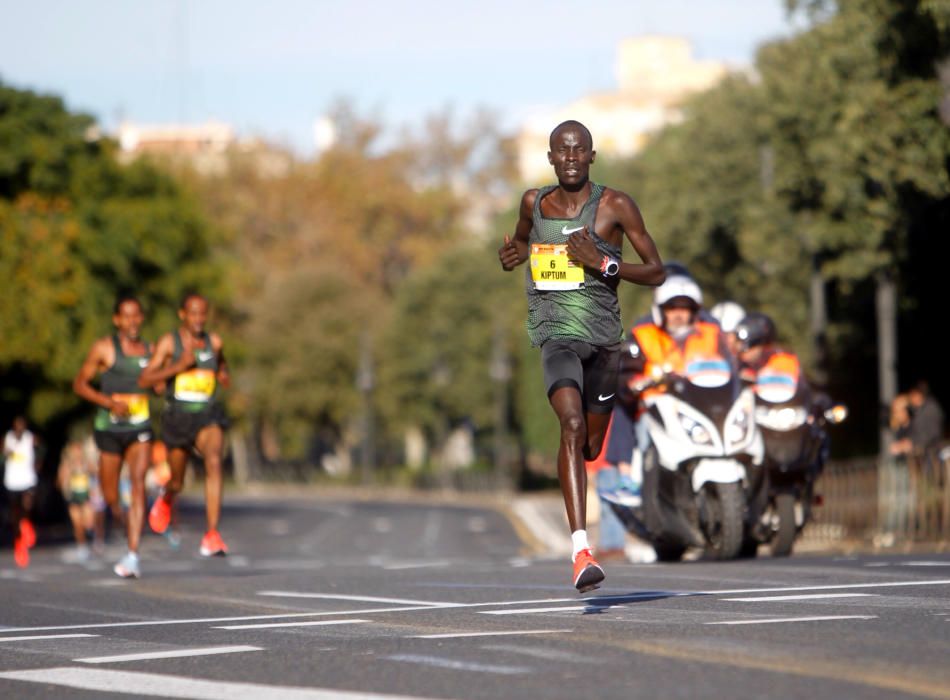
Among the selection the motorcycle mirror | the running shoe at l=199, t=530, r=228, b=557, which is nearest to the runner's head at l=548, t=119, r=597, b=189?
the running shoe at l=199, t=530, r=228, b=557

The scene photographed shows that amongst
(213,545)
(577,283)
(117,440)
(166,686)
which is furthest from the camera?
(117,440)

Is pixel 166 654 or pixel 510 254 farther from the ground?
pixel 510 254

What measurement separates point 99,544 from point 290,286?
64142mm

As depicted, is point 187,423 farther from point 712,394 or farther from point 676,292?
point 712,394

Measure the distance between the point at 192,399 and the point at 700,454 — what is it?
12.5 ft

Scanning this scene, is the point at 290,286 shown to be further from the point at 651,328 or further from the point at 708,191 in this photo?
the point at 651,328

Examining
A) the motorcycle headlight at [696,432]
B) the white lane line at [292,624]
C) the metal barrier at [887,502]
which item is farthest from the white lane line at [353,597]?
the metal barrier at [887,502]

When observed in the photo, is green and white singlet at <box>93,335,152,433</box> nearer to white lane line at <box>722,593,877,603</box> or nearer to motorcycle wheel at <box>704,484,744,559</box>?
motorcycle wheel at <box>704,484,744,559</box>

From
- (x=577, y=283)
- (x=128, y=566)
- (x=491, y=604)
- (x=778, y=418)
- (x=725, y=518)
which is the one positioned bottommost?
(x=128, y=566)

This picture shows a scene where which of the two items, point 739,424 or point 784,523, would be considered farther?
point 784,523

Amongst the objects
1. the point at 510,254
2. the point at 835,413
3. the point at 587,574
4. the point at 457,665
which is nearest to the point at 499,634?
the point at 587,574

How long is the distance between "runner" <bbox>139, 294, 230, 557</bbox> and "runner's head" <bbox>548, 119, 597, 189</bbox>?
644cm

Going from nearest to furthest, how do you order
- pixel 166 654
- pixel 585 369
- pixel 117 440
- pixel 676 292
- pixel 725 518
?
1. pixel 166 654
2. pixel 585 369
3. pixel 725 518
4. pixel 676 292
5. pixel 117 440

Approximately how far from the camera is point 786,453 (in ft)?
55.1
